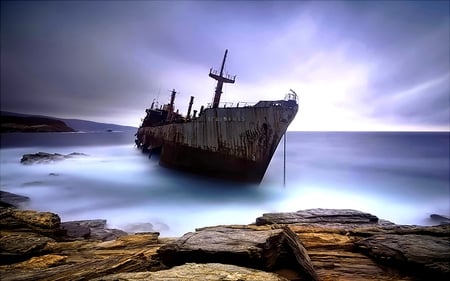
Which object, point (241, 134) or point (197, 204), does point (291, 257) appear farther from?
point (241, 134)

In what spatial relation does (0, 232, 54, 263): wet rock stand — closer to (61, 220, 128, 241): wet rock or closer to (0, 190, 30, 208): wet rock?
(61, 220, 128, 241): wet rock

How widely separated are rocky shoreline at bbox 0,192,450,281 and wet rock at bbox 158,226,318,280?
0.04ft

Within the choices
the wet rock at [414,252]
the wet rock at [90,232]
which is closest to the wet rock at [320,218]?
the wet rock at [414,252]

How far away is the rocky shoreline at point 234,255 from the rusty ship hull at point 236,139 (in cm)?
761

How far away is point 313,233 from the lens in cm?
516

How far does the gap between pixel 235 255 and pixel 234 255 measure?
0.01 meters

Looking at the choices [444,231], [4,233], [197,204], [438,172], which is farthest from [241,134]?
[438,172]

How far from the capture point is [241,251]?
10.1 ft

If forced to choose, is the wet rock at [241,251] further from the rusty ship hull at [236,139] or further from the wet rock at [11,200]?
the wet rock at [11,200]

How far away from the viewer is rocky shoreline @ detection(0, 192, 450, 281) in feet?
9.98

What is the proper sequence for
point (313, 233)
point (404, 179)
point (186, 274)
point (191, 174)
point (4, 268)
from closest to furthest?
point (186, 274) → point (4, 268) → point (313, 233) → point (191, 174) → point (404, 179)

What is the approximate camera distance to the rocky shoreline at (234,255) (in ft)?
9.98

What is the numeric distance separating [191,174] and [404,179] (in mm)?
19486

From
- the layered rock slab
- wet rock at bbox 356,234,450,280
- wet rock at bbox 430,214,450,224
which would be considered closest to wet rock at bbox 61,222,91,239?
the layered rock slab
